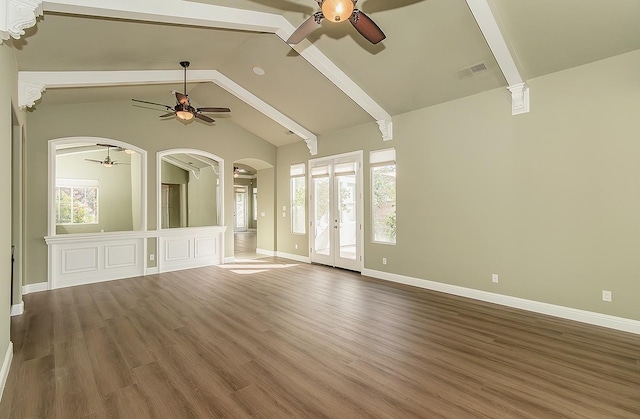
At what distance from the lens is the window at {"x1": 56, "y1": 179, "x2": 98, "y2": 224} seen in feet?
26.1

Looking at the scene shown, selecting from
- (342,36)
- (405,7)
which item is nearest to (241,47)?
(342,36)

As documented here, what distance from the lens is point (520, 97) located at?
164 inches

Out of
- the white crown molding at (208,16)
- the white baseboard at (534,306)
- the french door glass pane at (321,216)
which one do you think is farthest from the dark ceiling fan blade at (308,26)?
the french door glass pane at (321,216)

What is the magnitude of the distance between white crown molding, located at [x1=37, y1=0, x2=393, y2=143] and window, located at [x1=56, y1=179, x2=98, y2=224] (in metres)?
6.73

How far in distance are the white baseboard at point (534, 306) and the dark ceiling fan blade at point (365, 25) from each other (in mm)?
3892

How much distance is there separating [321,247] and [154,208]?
3.86m

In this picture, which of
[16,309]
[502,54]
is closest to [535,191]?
[502,54]

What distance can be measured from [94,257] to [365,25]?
633 cm

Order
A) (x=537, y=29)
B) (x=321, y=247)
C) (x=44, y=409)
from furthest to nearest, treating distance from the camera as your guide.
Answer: (x=321, y=247)
(x=537, y=29)
(x=44, y=409)

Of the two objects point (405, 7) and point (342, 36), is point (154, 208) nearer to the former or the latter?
point (342, 36)

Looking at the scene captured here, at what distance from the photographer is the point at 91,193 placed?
860 cm

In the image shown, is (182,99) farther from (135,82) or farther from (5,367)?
(5,367)

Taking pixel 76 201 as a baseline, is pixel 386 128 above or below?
above

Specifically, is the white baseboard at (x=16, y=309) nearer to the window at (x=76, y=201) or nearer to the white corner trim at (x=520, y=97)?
the window at (x=76, y=201)
